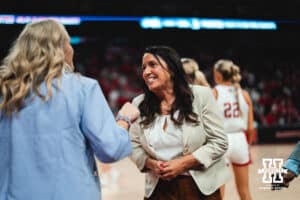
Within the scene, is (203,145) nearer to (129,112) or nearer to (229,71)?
(129,112)

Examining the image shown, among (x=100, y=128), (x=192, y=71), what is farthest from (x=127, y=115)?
(x=192, y=71)

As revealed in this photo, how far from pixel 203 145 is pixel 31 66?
0.97 metres

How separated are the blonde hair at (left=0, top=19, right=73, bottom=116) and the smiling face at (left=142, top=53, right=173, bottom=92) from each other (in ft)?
2.21

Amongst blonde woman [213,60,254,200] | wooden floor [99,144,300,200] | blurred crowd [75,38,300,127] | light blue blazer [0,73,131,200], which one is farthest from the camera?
blurred crowd [75,38,300,127]

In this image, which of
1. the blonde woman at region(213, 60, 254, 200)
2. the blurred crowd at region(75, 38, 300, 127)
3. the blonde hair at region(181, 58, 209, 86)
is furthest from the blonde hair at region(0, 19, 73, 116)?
the blurred crowd at region(75, 38, 300, 127)

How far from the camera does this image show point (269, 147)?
10.0m

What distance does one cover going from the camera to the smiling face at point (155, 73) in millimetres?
2184

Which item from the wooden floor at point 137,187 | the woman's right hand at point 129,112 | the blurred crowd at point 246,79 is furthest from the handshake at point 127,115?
the blurred crowd at point 246,79

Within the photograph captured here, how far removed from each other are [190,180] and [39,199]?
2.78ft

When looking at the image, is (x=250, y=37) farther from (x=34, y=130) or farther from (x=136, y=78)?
(x=34, y=130)

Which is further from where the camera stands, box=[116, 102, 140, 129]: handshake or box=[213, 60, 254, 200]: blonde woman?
box=[213, 60, 254, 200]: blonde woman

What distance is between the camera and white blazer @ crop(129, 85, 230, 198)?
2.13 metres

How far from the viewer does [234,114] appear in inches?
171

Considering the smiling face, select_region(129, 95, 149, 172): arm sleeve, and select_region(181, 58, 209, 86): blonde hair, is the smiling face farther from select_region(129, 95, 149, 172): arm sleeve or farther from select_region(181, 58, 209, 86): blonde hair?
select_region(181, 58, 209, 86): blonde hair
